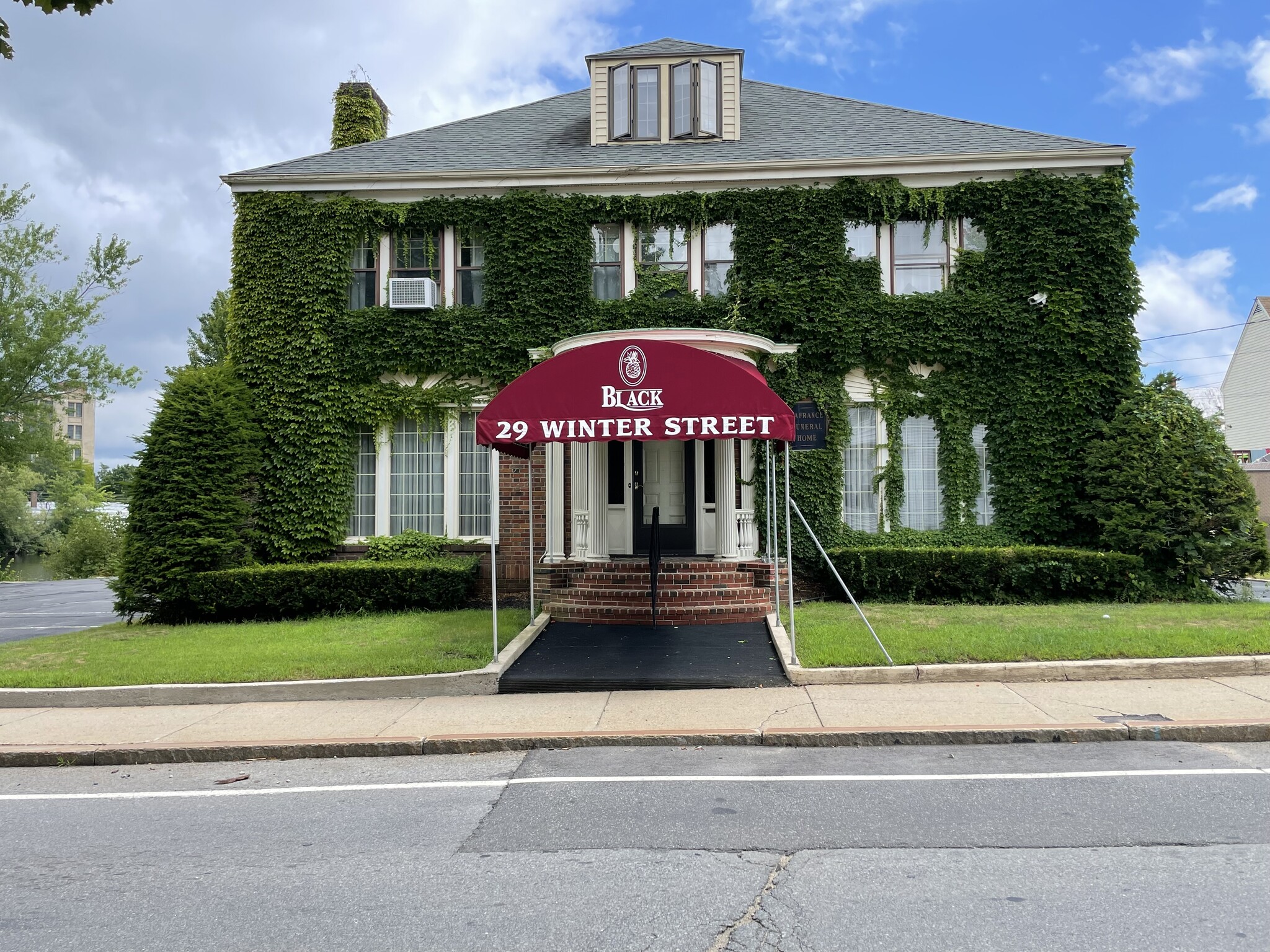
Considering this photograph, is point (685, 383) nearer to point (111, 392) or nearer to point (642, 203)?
point (642, 203)

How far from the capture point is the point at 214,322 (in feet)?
117

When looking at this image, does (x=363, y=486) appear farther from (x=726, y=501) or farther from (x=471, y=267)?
(x=726, y=501)

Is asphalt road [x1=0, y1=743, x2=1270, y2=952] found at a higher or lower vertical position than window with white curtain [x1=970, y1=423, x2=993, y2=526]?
lower

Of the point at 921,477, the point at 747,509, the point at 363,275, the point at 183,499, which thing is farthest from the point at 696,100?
the point at 183,499

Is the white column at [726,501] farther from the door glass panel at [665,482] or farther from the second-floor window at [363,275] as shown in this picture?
the second-floor window at [363,275]

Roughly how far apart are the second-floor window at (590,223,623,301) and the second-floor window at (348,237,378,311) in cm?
388

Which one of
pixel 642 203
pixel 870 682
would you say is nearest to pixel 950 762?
pixel 870 682

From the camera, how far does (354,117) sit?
1911 cm

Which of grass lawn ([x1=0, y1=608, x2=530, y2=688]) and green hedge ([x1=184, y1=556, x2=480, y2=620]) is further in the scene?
green hedge ([x1=184, y1=556, x2=480, y2=620])

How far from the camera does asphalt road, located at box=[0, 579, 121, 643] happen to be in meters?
14.7

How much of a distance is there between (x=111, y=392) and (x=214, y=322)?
21.5ft

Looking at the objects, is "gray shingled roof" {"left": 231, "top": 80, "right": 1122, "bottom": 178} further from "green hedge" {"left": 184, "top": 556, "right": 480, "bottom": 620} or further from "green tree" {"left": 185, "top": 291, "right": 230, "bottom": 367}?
"green tree" {"left": 185, "top": 291, "right": 230, "bottom": 367}

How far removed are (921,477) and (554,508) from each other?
6297mm

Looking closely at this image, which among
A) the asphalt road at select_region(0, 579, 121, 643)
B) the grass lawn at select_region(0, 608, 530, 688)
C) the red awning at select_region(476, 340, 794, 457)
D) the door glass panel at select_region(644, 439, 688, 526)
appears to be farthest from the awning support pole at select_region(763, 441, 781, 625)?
the asphalt road at select_region(0, 579, 121, 643)
